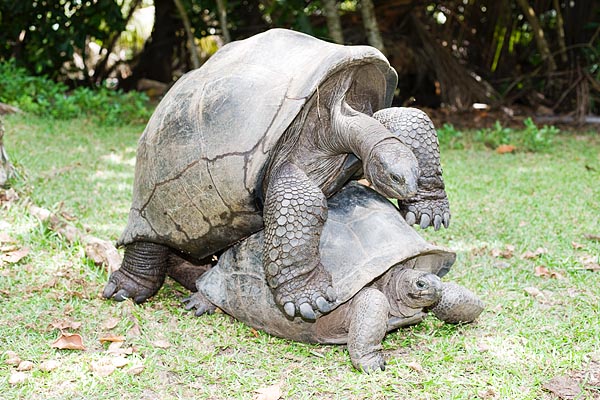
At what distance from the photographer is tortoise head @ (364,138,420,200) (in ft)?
9.56

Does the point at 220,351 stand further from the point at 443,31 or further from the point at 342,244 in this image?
the point at 443,31

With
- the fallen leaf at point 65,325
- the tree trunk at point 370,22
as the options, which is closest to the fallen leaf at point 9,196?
the fallen leaf at point 65,325

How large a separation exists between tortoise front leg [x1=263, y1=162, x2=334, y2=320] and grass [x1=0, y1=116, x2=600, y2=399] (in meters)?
0.27

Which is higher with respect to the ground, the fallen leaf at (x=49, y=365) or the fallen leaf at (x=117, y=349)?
the fallen leaf at (x=49, y=365)

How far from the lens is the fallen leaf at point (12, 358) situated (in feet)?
9.45

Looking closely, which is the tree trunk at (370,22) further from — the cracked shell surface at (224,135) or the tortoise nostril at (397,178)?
the tortoise nostril at (397,178)

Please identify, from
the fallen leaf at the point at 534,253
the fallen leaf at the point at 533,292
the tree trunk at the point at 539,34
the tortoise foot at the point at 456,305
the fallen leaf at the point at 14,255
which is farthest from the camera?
the tree trunk at the point at 539,34

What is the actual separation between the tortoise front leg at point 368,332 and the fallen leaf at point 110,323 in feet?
3.70

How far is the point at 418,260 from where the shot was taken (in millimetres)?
3334

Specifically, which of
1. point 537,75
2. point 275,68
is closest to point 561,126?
point 537,75

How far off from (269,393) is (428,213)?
1.20 metres

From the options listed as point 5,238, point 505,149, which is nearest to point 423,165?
point 5,238

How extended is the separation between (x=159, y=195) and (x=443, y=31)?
750 centimetres

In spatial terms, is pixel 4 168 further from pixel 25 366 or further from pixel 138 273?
pixel 25 366
